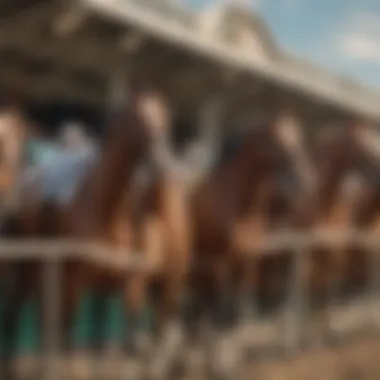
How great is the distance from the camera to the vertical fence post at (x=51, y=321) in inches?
94.7

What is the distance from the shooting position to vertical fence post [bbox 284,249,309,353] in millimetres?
3178

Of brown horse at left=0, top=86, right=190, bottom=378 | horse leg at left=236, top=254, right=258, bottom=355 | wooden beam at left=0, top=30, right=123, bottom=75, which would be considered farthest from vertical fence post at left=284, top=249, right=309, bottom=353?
wooden beam at left=0, top=30, right=123, bottom=75

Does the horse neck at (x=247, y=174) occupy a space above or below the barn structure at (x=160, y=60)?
below

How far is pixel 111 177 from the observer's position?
2.76 meters

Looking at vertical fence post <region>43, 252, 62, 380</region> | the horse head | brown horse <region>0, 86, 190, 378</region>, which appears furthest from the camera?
the horse head

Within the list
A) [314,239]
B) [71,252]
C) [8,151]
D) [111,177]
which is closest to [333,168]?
[314,239]

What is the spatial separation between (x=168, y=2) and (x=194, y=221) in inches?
78.0

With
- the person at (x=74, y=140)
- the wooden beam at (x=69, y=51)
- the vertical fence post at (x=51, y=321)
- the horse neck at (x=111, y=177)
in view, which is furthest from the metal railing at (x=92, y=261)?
the wooden beam at (x=69, y=51)

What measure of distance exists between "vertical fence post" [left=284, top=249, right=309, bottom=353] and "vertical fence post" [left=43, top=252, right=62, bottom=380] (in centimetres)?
98

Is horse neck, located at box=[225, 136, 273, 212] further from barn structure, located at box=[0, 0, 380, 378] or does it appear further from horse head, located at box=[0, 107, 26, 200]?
barn structure, located at box=[0, 0, 380, 378]

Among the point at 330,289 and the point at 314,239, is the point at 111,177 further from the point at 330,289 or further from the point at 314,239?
the point at 330,289

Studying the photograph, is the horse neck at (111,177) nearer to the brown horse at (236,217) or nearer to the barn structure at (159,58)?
the brown horse at (236,217)

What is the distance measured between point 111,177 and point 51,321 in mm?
534

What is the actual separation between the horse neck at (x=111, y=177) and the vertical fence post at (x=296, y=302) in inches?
29.6
